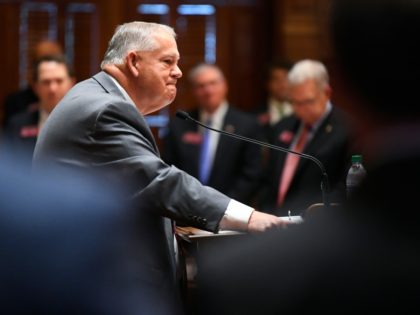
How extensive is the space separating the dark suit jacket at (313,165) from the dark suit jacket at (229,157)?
42cm

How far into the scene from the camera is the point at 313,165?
4285 millimetres

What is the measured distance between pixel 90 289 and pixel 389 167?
1.48 meters

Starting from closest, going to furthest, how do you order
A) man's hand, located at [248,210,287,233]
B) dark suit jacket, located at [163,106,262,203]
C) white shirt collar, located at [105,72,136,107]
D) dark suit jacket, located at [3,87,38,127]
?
1. man's hand, located at [248,210,287,233]
2. white shirt collar, located at [105,72,136,107]
3. dark suit jacket, located at [163,106,262,203]
4. dark suit jacket, located at [3,87,38,127]

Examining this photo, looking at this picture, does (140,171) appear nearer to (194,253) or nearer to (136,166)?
(136,166)

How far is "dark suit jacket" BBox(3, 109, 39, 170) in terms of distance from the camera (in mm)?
4727

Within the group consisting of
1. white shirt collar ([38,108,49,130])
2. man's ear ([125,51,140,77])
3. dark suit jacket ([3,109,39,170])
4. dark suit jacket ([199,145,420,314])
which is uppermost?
man's ear ([125,51,140,77])

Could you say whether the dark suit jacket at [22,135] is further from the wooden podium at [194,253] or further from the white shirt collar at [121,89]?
the wooden podium at [194,253]

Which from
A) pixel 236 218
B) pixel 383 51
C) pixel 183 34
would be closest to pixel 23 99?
pixel 183 34

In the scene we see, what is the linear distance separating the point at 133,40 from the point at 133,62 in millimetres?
78

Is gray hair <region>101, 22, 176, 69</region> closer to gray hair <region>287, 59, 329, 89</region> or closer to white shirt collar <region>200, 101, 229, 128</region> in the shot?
gray hair <region>287, 59, 329, 89</region>

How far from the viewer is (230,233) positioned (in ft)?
7.74

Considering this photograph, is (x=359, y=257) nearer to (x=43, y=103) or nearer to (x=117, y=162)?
(x=117, y=162)

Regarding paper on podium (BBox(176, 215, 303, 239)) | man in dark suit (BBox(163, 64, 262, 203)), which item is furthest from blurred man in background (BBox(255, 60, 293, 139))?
paper on podium (BBox(176, 215, 303, 239))

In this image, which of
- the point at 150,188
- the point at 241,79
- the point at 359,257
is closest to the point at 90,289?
the point at 150,188
